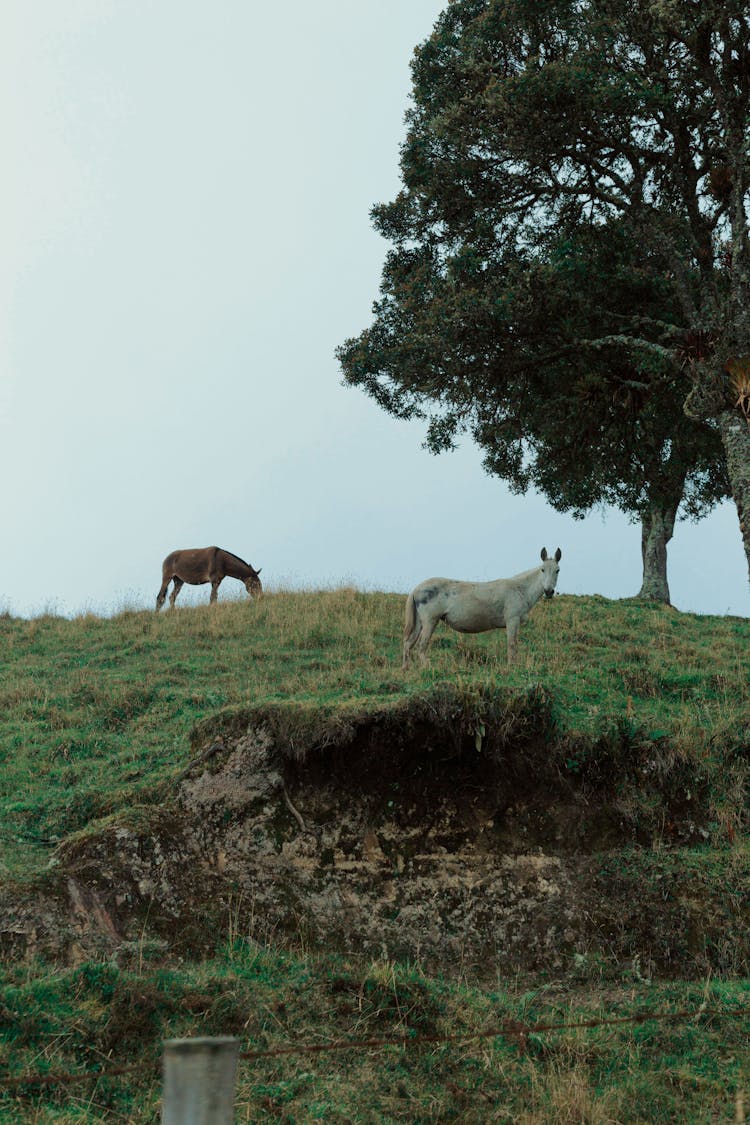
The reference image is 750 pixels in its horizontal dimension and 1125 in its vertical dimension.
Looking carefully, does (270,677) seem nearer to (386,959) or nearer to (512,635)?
(512,635)

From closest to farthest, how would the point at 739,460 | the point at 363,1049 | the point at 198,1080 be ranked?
the point at 198,1080 → the point at 363,1049 → the point at 739,460

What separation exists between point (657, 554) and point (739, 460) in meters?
13.6

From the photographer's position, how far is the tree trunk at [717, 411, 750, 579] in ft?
68.5

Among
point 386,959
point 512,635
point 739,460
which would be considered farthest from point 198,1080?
point 739,460

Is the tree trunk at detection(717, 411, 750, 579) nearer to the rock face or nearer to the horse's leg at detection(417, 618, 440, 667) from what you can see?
the horse's leg at detection(417, 618, 440, 667)

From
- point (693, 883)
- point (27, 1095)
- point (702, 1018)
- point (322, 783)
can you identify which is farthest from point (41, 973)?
point (693, 883)

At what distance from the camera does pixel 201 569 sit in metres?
33.7

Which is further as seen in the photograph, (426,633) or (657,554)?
(657,554)

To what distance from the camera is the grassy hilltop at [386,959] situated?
7.97 metres

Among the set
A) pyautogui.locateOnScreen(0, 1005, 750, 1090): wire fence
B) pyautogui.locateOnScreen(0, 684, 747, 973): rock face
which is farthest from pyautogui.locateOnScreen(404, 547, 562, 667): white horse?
pyautogui.locateOnScreen(0, 1005, 750, 1090): wire fence

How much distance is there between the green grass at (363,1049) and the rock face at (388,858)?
1318 mm

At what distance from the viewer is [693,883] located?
38.8 ft

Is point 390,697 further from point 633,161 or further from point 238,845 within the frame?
point 633,161

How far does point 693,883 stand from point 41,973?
282 inches
